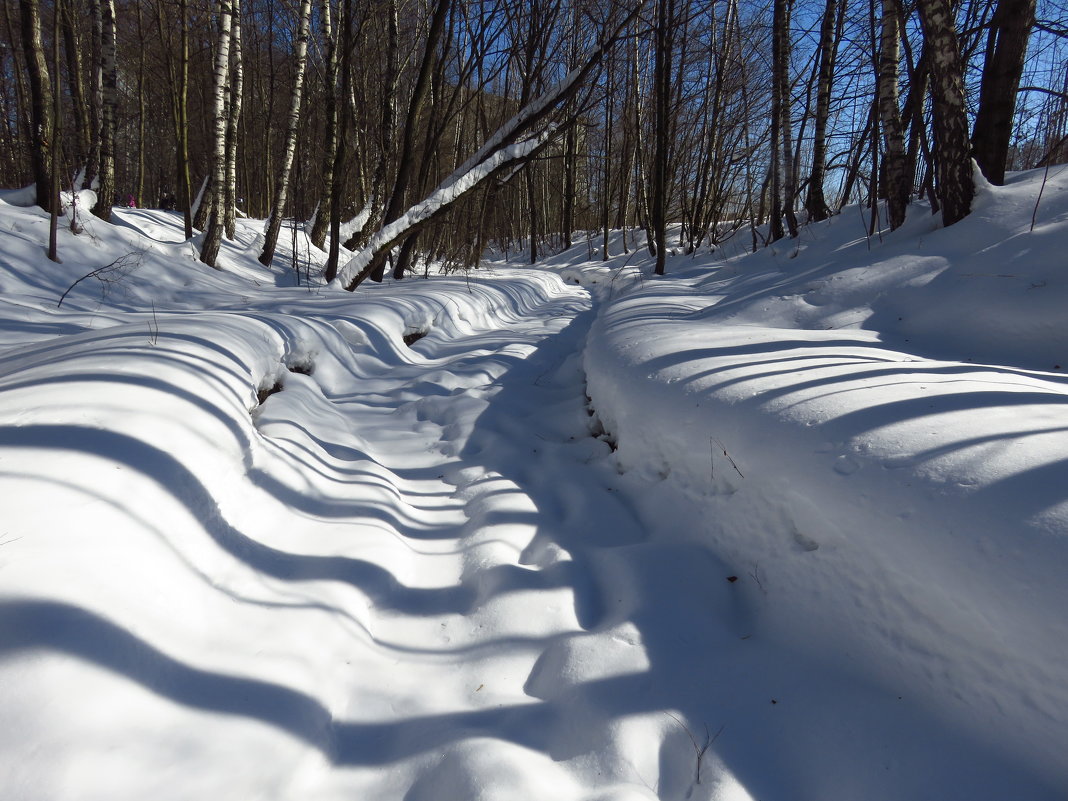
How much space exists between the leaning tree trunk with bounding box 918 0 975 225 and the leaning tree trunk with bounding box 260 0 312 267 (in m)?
7.52

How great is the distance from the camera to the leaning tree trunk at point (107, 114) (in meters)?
7.26

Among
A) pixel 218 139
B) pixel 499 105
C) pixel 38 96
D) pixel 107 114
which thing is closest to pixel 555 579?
pixel 38 96

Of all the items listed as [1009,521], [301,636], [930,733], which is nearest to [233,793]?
[301,636]

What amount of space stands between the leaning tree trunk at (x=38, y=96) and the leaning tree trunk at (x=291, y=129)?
2.79 meters

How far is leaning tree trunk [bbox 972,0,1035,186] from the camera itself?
4578 mm

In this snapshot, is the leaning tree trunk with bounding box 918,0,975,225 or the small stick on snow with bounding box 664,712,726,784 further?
the leaning tree trunk with bounding box 918,0,975,225

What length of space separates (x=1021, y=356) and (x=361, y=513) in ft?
11.2

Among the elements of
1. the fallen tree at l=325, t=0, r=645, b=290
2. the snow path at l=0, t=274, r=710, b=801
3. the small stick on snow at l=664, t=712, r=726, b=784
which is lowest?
the small stick on snow at l=664, t=712, r=726, b=784

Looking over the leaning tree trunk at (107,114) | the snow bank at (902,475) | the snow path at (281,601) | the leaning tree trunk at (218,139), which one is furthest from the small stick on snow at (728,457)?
the leaning tree trunk at (107,114)

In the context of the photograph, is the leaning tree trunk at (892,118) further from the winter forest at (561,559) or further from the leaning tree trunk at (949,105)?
the winter forest at (561,559)

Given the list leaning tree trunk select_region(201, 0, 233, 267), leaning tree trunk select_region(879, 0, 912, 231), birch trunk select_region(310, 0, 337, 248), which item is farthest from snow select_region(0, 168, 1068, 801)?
leaning tree trunk select_region(201, 0, 233, 267)

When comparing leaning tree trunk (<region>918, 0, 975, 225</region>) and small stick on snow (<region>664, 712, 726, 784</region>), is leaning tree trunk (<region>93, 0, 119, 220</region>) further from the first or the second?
leaning tree trunk (<region>918, 0, 975, 225</region>)

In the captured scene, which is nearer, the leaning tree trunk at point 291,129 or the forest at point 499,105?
the forest at point 499,105

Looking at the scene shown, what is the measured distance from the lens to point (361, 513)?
210 cm
